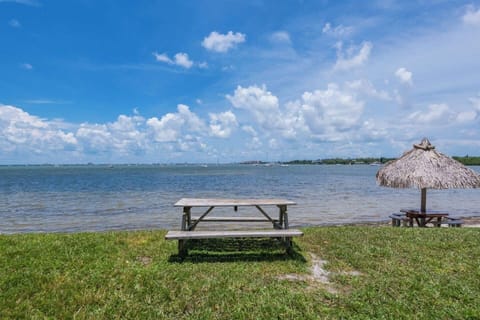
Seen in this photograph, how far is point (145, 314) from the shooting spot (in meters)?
3.64

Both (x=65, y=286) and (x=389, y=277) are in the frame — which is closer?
(x=65, y=286)

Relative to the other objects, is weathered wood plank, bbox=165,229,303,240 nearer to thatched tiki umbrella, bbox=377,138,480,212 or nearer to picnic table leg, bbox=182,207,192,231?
picnic table leg, bbox=182,207,192,231

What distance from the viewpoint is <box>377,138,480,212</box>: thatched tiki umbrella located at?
1029 centimetres

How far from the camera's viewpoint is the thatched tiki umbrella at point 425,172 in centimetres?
1029

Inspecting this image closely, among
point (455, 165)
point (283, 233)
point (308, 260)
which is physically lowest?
point (308, 260)

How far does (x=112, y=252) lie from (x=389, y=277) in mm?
5069

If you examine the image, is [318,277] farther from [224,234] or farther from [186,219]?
[186,219]

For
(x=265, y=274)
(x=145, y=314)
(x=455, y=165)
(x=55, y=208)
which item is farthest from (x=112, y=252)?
(x=55, y=208)

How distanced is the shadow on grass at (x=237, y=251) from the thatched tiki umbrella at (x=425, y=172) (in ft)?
19.9

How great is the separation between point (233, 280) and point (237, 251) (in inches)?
71.2

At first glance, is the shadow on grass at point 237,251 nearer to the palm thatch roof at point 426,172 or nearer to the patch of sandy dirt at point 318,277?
the patch of sandy dirt at point 318,277

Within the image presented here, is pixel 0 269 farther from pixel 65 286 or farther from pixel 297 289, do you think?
pixel 297 289

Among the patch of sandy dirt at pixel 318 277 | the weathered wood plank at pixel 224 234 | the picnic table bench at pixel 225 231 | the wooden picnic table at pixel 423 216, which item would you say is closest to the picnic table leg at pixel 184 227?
the picnic table bench at pixel 225 231

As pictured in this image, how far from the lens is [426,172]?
10531mm
